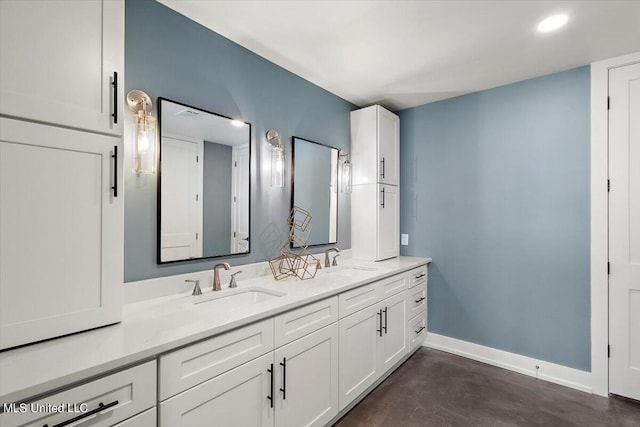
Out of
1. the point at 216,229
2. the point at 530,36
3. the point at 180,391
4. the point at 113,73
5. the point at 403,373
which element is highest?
the point at 530,36

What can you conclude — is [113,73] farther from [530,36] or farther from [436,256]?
[436,256]

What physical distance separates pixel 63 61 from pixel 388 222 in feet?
9.11

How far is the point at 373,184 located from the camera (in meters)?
3.06

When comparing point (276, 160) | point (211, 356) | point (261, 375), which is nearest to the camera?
point (211, 356)

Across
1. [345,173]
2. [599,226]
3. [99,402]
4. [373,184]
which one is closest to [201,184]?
[99,402]

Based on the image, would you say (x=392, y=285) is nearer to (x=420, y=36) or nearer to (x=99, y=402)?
(x=420, y=36)

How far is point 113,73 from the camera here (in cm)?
127

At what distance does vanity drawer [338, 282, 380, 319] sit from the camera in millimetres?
1987

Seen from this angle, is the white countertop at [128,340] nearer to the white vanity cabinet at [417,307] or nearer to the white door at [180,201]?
the white door at [180,201]

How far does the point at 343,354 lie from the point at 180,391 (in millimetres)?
1129

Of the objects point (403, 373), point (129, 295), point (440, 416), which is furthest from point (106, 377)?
point (403, 373)

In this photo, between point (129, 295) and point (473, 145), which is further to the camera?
point (473, 145)

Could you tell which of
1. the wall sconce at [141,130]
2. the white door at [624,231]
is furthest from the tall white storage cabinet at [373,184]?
the wall sconce at [141,130]

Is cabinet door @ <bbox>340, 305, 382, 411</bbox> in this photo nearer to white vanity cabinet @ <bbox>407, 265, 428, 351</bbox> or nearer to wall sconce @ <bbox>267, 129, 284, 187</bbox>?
white vanity cabinet @ <bbox>407, 265, 428, 351</bbox>
